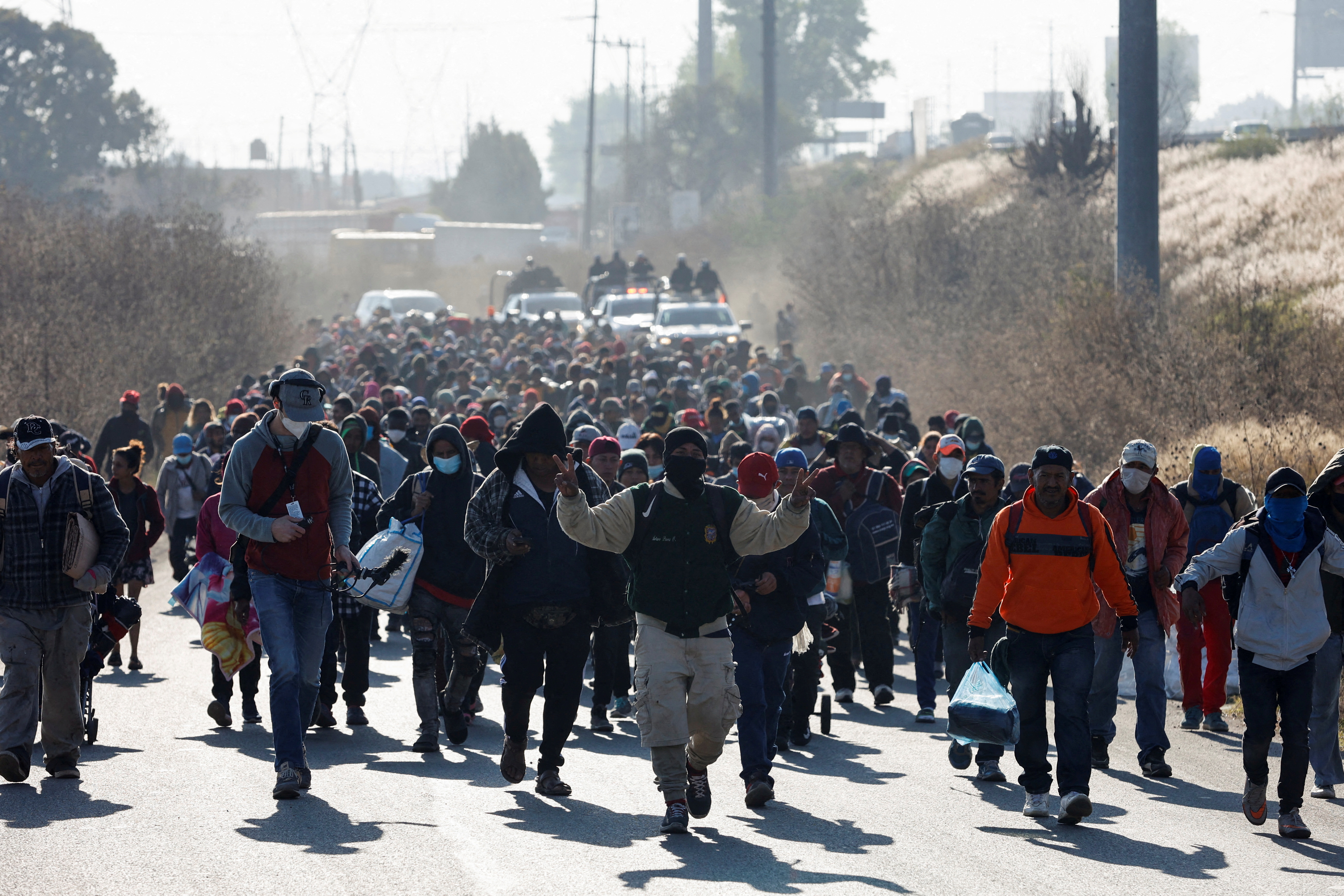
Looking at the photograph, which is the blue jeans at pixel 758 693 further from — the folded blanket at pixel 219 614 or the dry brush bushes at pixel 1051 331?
the dry brush bushes at pixel 1051 331

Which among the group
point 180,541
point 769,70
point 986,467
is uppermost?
point 769,70

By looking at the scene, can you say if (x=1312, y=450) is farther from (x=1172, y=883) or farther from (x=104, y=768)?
(x=104, y=768)

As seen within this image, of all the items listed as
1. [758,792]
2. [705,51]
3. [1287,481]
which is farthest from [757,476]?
[705,51]

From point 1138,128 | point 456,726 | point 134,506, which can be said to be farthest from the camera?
point 1138,128

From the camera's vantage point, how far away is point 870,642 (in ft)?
41.5

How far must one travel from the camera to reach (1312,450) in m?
15.5

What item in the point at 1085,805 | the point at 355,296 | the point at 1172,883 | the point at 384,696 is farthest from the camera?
the point at 355,296

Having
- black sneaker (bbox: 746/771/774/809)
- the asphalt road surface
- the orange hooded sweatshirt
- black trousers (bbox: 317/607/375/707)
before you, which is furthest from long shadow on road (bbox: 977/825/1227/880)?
black trousers (bbox: 317/607/375/707)

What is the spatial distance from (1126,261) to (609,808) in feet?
45.8

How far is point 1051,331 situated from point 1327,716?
15.7 meters

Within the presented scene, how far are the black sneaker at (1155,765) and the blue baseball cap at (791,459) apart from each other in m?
2.62

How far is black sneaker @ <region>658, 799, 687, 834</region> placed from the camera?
7.99m

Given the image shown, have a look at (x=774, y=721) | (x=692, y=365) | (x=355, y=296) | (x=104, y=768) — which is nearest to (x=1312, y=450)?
(x=774, y=721)

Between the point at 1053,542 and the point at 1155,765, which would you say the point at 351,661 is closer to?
the point at 1053,542
